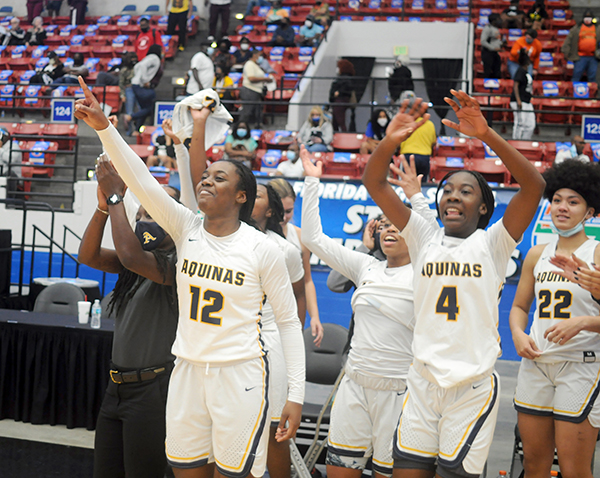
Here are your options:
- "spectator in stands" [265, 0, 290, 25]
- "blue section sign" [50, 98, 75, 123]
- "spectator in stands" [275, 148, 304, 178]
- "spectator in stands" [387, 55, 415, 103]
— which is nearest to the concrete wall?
"spectator in stands" [265, 0, 290, 25]

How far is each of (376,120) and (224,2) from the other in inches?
276

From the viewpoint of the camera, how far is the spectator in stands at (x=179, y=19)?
15406 millimetres

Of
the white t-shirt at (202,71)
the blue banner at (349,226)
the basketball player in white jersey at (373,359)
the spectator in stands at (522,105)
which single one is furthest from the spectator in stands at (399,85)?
the basketball player in white jersey at (373,359)

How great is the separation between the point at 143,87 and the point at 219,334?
1121cm

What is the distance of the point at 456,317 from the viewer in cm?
254

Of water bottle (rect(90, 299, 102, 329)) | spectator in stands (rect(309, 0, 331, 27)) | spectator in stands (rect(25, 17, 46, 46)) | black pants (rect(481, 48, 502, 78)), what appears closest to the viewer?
water bottle (rect(90, 299, 102, 329))

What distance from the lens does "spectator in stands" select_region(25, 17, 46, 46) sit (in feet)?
55.0

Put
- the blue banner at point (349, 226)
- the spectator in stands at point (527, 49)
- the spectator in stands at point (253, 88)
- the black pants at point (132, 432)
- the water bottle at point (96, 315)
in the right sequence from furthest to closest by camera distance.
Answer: the spectator in stands at point (527, 49) < the spectator in stands at point (253, 88) < the blue banner at point (349, 226) < the water bottle at point (96, 315) < the black pants at point (132, 432)

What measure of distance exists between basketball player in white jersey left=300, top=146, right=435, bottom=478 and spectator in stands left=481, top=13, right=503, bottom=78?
10561 mm

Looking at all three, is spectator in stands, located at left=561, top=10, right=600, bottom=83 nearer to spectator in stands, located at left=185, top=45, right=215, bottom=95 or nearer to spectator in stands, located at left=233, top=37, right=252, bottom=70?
spectator in stands, located at left=233, top=37, right=252, bottom=70

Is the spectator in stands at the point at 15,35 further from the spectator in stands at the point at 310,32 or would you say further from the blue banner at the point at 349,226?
the blue banner at the point at 349,226

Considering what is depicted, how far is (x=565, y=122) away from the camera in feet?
39.2

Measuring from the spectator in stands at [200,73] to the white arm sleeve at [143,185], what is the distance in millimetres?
10017

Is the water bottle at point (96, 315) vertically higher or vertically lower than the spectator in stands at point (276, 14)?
lower
